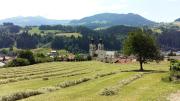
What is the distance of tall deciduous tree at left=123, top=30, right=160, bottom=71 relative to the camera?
335 ft

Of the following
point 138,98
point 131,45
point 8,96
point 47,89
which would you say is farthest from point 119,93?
point 131,45

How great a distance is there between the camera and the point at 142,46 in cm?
10212

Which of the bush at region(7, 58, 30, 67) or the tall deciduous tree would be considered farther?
the bush at region(7, 58, 30, 67)

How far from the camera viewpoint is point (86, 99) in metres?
37.2

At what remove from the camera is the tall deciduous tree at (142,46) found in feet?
335

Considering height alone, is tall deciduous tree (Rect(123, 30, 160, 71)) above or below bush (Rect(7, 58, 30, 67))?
above

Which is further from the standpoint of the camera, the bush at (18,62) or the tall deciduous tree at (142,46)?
the bush at (18,62)

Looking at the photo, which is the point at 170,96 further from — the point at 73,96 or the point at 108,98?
the point at 73,96

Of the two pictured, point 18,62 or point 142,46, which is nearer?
point 142,46

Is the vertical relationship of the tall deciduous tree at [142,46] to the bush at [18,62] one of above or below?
above

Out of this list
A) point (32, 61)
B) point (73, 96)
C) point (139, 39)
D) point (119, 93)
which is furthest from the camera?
point (32, 61)

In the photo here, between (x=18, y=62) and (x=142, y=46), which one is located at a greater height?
(x=142, y=46)

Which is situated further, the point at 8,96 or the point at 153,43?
the point at 153,43

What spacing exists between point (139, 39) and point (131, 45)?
2.64m
